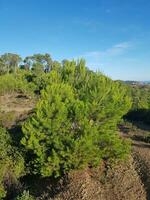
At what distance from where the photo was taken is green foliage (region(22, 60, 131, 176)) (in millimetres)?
27153

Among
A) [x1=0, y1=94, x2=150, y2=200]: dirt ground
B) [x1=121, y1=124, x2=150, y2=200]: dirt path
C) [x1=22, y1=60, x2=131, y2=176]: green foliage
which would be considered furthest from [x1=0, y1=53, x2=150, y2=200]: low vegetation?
[x1=121, y1=124, x2=150, y2=200]: dirt path

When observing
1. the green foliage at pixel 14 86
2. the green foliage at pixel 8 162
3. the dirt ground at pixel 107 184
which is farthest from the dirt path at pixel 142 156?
the green foliage at pixel 14 86

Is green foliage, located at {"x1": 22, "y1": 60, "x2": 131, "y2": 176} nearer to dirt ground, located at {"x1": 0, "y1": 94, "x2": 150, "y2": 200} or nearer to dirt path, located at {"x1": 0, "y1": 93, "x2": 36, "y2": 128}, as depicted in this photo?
dirt ground, located at {"x1": 0, "y1": 94, "x2": 150, "y2": 200}

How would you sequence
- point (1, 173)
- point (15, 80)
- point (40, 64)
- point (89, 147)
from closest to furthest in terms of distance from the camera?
1. point (1, 173)
2. point (89, 147)
3. point (15, 80)
4. point (40, 64)

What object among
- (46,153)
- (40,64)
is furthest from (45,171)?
(40,64)

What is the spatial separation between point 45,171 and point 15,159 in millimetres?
2858

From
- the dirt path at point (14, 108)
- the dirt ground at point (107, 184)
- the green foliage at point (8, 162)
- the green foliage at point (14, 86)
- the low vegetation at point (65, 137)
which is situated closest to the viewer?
the dirt ground at point (107, 184)

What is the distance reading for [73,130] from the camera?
2873cm

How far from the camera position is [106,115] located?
98.4ft

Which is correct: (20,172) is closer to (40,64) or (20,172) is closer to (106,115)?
(106,115)

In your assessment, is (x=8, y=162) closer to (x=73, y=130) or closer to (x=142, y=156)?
(x=73, y=130)

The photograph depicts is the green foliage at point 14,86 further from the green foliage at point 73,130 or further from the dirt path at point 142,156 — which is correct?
the green foliage at point 73,130

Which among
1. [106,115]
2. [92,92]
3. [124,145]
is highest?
[92,92]

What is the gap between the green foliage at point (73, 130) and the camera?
27.2 m
